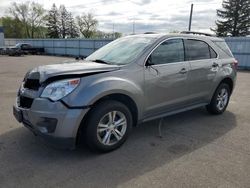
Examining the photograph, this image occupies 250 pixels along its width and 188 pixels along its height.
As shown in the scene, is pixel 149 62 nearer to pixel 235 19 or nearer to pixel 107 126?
pixel 107 126

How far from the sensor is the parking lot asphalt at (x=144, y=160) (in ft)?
9.18

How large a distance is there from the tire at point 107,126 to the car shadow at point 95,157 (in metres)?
0.15

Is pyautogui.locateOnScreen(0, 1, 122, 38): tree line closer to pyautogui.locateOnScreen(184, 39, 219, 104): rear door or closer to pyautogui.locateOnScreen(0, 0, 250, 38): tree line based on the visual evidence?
pyautogui.locateOnScreen(0, 0, 250, 38): tree line

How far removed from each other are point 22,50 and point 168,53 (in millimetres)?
30626

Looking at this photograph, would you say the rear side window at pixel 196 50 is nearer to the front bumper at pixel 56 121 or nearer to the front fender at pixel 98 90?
the front fender at pixel 98 90

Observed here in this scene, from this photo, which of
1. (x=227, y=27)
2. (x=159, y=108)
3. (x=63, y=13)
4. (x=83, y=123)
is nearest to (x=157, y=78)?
(x=159, y=108)

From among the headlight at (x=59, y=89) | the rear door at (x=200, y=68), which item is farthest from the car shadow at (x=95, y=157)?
the headlight at (x=59, y=89)

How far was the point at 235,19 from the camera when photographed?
37125 mm

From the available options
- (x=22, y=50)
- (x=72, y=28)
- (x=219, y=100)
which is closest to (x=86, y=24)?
(x=72, y=28)

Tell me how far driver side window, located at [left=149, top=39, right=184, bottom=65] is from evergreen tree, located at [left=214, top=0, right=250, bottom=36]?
3727cm

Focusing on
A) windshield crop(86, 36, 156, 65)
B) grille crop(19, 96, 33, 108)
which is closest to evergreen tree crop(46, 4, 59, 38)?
windshield crop(86, 36, 156, 65)

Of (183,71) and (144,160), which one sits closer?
(144,160)

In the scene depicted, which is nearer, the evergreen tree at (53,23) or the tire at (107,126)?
the tire at (107,126)

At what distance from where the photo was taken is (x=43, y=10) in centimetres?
6488
